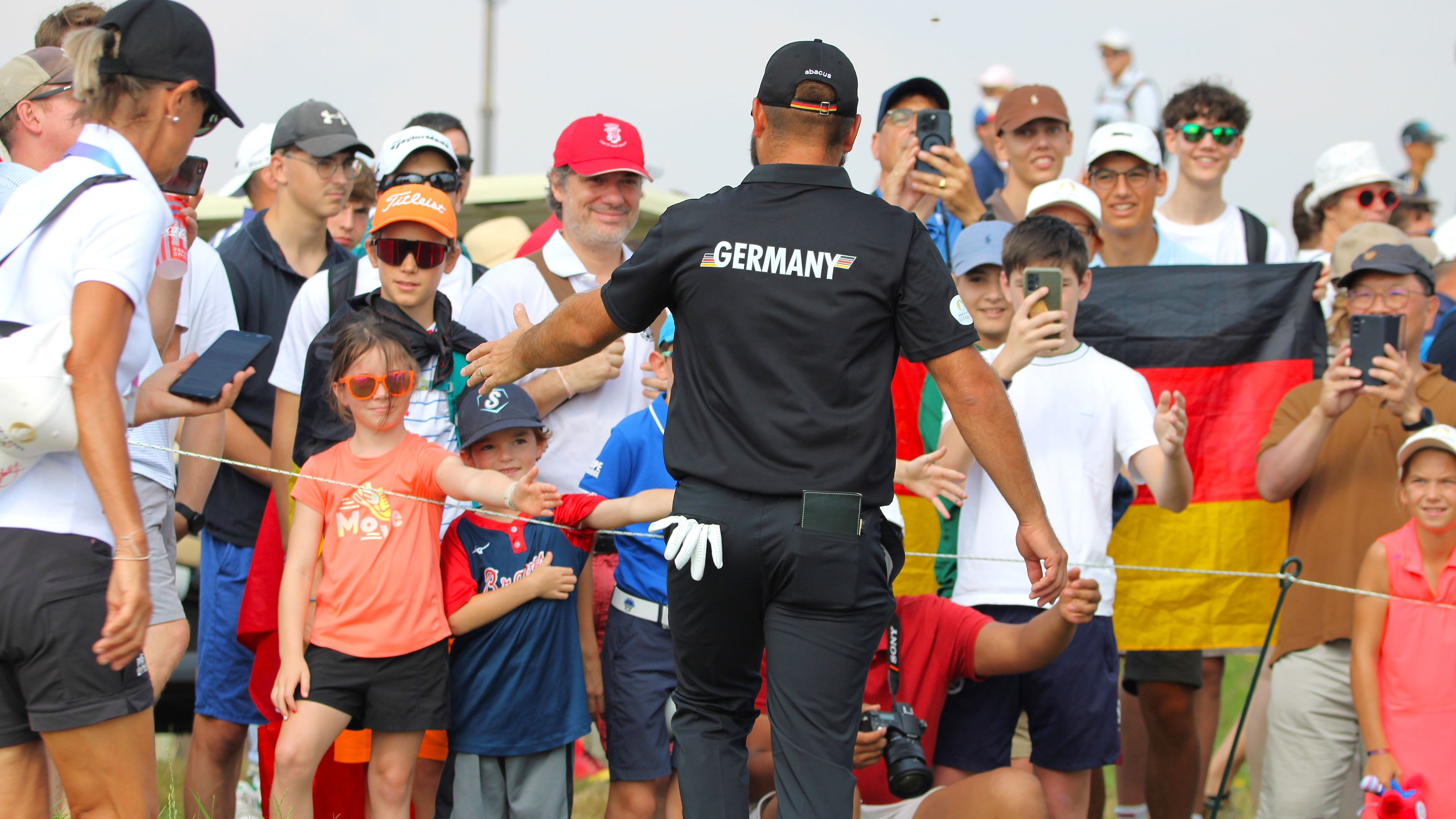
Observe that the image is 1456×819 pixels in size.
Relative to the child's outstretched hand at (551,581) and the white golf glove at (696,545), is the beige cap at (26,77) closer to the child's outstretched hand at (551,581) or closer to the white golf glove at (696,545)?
the child's outstretched hand at (551,581)

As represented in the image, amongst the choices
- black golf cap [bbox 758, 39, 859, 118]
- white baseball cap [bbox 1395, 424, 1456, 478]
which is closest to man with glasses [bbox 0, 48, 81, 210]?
black golf cap [bbox 758, 39, 859, 118]

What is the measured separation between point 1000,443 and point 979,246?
2004 millimetres

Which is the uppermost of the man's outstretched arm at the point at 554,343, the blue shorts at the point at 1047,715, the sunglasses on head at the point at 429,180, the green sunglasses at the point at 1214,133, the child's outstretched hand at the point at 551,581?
the green sunglasses at the point at 1214,133

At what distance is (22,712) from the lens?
282 cm

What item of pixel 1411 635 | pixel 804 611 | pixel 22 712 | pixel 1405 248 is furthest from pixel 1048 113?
pixel 22 712

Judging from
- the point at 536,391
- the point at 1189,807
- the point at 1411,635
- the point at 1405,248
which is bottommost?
the point at 1189,807

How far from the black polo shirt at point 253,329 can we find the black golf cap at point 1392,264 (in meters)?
3.98

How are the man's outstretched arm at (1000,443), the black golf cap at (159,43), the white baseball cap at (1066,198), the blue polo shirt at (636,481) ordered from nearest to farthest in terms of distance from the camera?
1. the black golf cap at (159,43)
2. the man's outstretched arm at (1000,443)
3. the blue polo shirt at (636,481)
4. the white baseball cap at (1066,198)

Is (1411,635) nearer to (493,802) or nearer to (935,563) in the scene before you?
(935,563)

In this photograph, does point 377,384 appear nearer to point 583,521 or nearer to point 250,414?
point 583,521

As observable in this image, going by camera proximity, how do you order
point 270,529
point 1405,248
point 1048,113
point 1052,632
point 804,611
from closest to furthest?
point 804,611 < point 1052,632 < point 270,529 < point 1405,248 < point 1048,113

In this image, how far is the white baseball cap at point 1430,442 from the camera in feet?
14.7

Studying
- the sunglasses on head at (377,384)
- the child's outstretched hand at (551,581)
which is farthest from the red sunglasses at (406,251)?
the child's outstretched hand at (551,581)

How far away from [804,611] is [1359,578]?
8.48 ft
